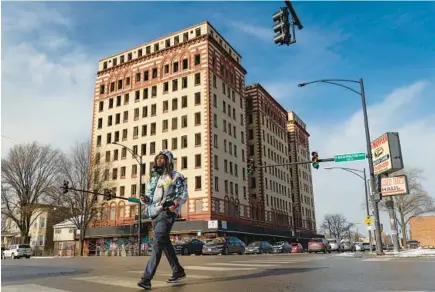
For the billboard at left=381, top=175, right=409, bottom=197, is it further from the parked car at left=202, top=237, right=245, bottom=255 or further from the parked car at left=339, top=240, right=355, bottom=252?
the parked car at left=339, top=240, right=355, bottom=252

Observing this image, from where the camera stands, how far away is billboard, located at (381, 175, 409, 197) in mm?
20828

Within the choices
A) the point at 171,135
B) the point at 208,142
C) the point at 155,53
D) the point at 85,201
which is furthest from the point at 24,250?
the point at 155,53

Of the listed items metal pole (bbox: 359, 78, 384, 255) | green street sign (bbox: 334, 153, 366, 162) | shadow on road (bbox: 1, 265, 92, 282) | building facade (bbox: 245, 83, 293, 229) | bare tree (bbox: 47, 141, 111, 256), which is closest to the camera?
shadow on road (bbox: 1, 265, 92, 282)

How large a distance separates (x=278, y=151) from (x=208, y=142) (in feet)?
97.8

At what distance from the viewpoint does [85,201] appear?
1860 inches

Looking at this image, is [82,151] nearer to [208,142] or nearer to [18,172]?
[18,172]

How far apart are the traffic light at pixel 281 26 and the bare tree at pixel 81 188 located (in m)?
39.5

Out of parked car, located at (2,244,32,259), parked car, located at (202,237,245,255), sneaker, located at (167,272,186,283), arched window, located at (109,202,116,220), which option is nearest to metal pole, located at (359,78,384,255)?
parked car, located at (202,237,245,255)

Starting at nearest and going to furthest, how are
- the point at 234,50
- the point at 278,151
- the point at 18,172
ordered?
1. the point at 18,172
2. the point at 234,50
3. the point at 278,151

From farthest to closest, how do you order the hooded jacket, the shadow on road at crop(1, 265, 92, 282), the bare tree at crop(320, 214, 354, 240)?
the bare tree at crop(320, 214, 354, 240) < the shadow on road at crop(1, 265, 92, 282) < the hooded jacket

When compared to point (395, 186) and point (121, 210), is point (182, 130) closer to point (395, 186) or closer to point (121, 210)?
point (121, 210)

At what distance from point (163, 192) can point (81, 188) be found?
1744 inches

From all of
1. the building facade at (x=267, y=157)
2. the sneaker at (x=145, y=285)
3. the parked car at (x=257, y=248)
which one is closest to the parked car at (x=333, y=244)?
the building facade at (x=267, y=157)

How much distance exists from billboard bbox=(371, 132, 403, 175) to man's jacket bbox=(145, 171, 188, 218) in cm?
1665
